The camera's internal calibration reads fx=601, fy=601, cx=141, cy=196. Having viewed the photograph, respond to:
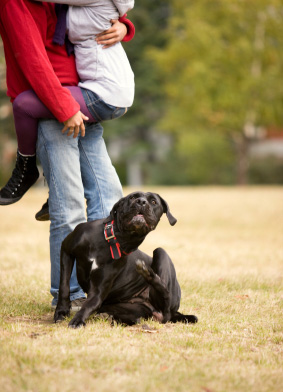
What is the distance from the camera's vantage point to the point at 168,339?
11.8 ft

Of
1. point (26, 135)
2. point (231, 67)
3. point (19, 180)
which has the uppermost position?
point (26, 135)

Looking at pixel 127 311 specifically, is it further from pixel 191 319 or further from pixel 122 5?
pixel 122 5

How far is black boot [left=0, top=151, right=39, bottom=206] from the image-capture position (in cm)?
441

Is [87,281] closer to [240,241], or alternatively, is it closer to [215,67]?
[240,241]

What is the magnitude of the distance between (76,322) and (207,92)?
24.5 m

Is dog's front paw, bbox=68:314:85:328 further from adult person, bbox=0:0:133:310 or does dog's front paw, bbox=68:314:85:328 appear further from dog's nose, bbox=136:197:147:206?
dog's nose, bbox=136:197:147:206

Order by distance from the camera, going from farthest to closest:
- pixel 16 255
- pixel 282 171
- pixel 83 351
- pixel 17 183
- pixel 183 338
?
pixel 282 171
pixel 16 255
pixel 17 183
pixel 183 338
pixel 83 351

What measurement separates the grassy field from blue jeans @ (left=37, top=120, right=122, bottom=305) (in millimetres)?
620

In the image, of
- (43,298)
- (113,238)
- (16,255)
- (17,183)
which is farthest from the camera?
(16,255)

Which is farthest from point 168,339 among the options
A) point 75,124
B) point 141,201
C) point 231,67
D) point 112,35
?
point 231,67

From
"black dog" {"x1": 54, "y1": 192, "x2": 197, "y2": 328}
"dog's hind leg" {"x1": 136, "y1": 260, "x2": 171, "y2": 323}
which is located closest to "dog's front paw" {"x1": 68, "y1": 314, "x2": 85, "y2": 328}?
"black dog" {"x1": 54, "y1": 192, "x2": 197, "y2": 328}

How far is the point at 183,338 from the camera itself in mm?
3621

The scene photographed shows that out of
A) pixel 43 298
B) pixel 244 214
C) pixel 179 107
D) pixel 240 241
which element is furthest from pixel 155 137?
pixel 43 298

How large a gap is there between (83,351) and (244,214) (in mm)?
10578
